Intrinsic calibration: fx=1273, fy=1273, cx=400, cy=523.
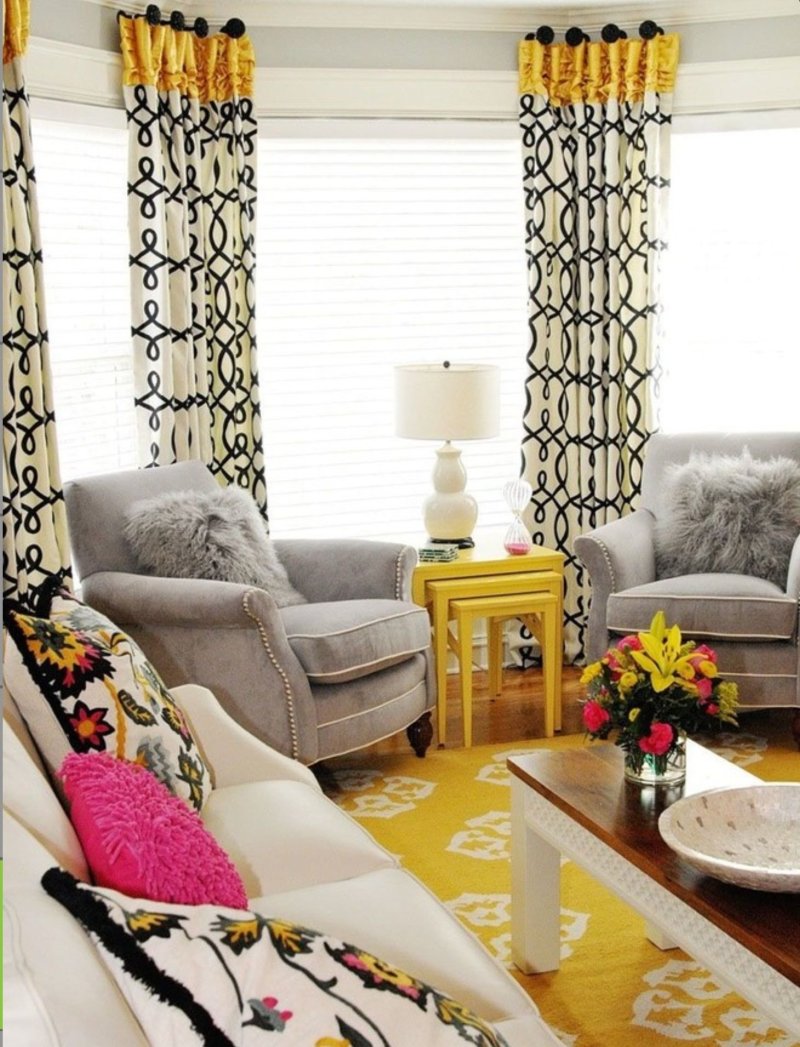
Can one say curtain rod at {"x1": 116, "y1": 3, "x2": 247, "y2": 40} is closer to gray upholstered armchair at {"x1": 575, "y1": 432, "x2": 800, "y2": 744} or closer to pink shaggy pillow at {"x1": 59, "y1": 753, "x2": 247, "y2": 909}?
gray upholstered armchair at {"x1": 575, "y1": 432, "x2": 800, "y2": 744}

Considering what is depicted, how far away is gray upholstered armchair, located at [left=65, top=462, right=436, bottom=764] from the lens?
12.1ft

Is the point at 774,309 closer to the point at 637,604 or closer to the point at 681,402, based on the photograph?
the point at 681,402

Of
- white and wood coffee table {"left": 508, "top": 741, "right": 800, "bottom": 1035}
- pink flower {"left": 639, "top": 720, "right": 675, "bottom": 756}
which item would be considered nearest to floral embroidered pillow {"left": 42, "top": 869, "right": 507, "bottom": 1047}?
white and wood coffee table {"left": 508, "top": 741, "right": 800, "bottom": 1035}

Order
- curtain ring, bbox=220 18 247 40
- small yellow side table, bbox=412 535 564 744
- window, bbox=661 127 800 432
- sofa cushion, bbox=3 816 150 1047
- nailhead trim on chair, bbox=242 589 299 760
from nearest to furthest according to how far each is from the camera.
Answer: sofa cushion, bbox=3 816 150 1047 < nailhead trim on chair, bbox=242 589 299 760 < small yellow side table, bbox=412 535 564 744 < curtain ring, bbox=220 18 247 40 < window, bbox=661 127 800 432

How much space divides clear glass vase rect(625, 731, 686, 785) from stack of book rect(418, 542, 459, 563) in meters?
1.80

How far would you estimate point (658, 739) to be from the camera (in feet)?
8.49

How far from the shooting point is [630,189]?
5.10 metres

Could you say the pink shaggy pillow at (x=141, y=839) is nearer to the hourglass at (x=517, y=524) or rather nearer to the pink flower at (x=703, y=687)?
the pink flower at (x=703, y=687)

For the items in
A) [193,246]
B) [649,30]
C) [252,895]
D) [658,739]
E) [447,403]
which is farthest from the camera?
[649,30]

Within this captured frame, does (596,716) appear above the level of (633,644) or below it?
below

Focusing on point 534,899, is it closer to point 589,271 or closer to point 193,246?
point 193,246

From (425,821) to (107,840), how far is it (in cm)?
219

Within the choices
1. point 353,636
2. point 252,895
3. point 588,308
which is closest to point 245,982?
point 252,895

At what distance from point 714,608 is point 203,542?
1.67 metres
